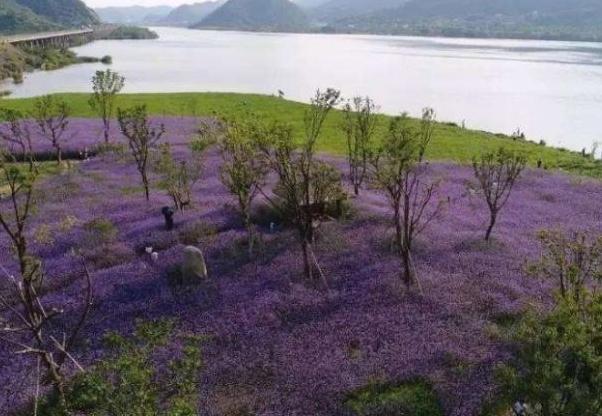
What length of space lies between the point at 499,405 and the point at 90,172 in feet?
110

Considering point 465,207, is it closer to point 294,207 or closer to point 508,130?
point 294,207

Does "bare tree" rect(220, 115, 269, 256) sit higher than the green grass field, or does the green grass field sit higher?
"bare tree" rect(220, 115, 269, 256)

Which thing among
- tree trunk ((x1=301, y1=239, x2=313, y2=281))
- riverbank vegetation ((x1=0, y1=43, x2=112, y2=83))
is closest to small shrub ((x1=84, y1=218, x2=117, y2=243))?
tree trunk ((x1=301, y1=239, x2=313, y2=281))

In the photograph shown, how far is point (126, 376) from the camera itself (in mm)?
11570

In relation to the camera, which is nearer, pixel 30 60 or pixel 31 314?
pixel 31 314

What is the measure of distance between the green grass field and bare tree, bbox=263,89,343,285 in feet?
37.4

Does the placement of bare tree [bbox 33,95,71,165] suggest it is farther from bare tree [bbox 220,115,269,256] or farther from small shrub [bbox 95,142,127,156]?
bare tree [bbox 220,115,269,256]

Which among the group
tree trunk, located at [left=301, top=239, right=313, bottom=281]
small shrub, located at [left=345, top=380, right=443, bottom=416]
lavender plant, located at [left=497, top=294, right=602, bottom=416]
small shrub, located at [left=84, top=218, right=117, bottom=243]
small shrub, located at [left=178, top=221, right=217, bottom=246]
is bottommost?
small shrub, located at [left=345, top=380, right=443, bottom=416]

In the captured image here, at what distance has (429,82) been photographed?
11631 cm

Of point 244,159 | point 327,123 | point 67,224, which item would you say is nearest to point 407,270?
point 244,159

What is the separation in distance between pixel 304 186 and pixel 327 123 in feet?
137

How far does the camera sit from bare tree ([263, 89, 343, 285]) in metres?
23.5

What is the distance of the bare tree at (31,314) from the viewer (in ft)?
47.8

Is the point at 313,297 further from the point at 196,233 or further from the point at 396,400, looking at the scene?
the point at 196,233
